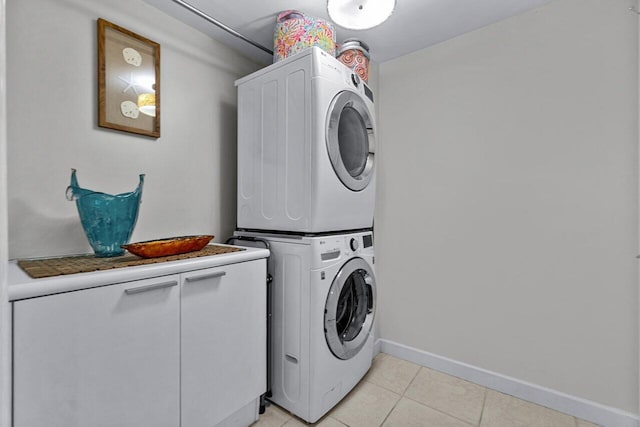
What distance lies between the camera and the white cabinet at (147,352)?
33.7 inches

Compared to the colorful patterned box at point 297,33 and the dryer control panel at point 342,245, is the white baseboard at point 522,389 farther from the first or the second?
the colorful patterned box at point 297,33

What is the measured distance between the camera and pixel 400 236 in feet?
7.45

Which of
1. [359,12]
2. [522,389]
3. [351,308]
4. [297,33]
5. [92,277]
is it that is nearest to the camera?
[92,277]

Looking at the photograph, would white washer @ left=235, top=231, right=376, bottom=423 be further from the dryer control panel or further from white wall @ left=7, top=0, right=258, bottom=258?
white wall @ left=7, top=0, right=258, bottom=258

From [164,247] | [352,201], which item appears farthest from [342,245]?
[164,247]

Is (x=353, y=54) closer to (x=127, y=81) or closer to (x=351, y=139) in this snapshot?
(x=351, y=139)

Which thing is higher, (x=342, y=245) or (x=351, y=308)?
(x=342, y=245)

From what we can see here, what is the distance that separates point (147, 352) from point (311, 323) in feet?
2.35

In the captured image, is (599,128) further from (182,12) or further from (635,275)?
(182,12)

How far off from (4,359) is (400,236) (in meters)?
2.09

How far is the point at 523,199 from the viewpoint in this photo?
70.0 inches

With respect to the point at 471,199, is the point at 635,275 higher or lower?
lower

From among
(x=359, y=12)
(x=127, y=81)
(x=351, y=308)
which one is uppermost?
(x=359, y=12)

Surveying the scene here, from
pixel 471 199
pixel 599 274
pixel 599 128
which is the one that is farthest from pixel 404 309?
pixel 599 128
